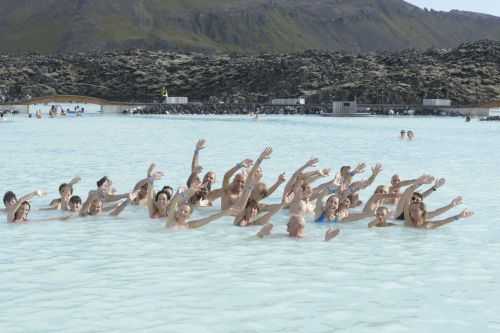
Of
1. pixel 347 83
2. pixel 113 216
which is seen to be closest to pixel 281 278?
pixel 113 216

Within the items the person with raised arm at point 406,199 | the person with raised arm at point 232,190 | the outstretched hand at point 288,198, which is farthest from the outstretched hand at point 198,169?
the person with raised arm at point 406,199

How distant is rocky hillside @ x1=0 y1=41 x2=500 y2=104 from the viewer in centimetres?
7150

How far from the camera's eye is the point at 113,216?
950 cm

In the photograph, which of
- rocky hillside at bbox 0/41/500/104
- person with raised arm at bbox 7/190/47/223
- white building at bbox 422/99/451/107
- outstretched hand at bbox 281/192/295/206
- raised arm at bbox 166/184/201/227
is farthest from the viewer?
rocky hillside at bbox 0/41/500/104

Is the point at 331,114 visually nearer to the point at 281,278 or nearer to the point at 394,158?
the point at 394,158

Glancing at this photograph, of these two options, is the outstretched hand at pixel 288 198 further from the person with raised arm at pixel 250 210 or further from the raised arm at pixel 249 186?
the raised arm at pixel 249 186

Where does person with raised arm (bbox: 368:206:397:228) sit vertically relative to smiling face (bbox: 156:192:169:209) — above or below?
below

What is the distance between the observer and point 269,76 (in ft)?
301

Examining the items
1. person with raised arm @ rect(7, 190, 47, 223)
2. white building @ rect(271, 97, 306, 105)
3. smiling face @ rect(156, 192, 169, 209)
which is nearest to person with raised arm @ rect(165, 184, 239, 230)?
smiling face @ rect(156, 192, 169, 209)

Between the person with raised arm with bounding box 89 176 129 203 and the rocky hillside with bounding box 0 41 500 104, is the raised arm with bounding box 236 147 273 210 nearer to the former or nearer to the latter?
the person with raised arm with bounding box 89 176 129 203

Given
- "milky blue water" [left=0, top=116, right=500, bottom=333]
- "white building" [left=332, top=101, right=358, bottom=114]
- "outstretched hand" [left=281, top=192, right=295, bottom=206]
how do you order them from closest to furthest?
1. "milky blue water" [left=0, top=116, right=500, bottom=333]
2. "outstretched hand" [left=281, top=192, right=295, bottom=206]
3. "white building" [left=332, top=101, right=358, bottom=114]

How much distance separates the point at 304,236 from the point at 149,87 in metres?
87.2

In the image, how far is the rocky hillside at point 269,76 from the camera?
71.5 meters

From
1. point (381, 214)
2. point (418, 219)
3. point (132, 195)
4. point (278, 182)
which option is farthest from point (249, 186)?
point (418, 219)
